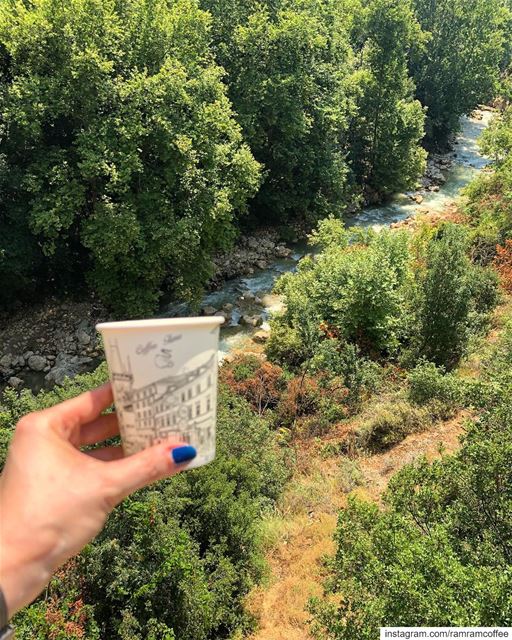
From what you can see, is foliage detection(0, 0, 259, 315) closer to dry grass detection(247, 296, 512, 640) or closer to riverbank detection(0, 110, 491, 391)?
riverbank detection(0, 110, 491, 391)

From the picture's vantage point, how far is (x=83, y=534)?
2.32m

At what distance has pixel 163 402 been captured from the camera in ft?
8.34

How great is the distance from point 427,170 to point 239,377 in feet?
75.6

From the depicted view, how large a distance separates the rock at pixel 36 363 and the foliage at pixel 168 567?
704cm

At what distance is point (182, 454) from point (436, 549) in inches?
141

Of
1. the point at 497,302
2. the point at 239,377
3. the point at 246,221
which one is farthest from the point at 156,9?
the point at 497,302

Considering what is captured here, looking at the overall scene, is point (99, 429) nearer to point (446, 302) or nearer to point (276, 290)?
point (446, 302)

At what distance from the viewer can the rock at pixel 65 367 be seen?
15344 mm

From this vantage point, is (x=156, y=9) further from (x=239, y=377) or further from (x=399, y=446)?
(x=399, y=446)

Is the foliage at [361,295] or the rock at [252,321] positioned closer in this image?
the foliage at [361,295]

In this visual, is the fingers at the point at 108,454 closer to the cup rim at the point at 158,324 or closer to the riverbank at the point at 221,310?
the cup rim at the point at 158,324

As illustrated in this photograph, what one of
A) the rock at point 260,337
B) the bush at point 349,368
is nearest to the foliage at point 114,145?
the rock at point 260,337

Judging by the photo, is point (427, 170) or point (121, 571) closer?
point (121, 571)

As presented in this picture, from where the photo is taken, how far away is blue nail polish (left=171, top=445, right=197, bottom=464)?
251cm
